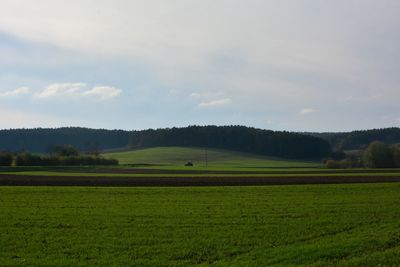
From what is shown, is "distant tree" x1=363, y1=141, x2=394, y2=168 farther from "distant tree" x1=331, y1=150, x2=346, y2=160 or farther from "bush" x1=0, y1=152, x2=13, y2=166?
"bush" x1=0, y1=152, x2=13, y2=166

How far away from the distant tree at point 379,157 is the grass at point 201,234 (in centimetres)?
9801

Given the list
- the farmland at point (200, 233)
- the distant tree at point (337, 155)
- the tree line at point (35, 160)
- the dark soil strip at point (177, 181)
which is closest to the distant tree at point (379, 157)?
the distant tree at point (337, 155)

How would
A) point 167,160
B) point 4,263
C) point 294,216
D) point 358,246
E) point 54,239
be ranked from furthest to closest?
point 167,160
point 294,216
point 54,239
point 358,246
point 4,263

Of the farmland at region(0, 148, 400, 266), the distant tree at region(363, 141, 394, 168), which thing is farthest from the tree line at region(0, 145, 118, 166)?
the farmland at region(0, 148, 400, 266)

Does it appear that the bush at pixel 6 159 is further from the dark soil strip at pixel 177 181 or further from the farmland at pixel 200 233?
the farmland at pixel 200 233

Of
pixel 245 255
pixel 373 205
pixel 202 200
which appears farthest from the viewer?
pixel 202 200

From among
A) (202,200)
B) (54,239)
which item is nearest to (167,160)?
(202,200)

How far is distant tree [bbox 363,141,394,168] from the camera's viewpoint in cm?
12212

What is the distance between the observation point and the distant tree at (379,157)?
12212 centimetres

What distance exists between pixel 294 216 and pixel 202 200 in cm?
932

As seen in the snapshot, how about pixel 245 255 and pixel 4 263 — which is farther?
pixel 245 255

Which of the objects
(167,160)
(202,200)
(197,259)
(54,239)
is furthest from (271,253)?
(167,160)

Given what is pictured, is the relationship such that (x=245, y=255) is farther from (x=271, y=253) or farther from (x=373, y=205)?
(x=373, y=205)

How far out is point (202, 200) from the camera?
31781 mm
